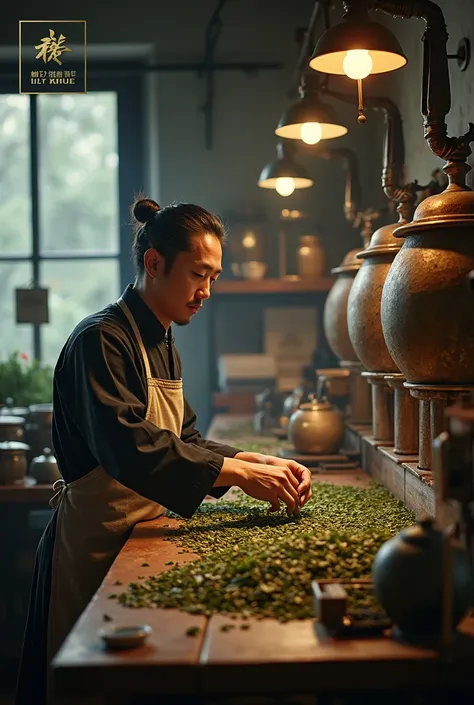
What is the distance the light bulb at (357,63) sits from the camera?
8.87 feet

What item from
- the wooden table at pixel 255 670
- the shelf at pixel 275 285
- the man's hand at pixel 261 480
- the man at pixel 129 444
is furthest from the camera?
the shelf at pixel 275 285

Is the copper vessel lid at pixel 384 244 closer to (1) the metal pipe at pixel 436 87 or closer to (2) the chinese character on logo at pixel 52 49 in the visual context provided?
(1) the metal pipe at pixel 436 87

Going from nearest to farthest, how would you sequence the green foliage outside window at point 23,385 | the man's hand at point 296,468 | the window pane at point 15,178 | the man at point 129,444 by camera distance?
the man at point 129,444 → the man's hand at point 296,468 → the green foliage outside window at point 23,385 → the window pane at point 15,178

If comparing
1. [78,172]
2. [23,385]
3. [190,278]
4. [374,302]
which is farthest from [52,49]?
[78,172]

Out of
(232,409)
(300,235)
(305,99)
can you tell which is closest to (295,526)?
(305,99)

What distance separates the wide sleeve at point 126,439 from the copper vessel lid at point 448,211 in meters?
0.81

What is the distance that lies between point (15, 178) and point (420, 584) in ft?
17.4

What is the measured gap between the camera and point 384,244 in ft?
10.2

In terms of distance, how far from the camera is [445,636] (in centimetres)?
146

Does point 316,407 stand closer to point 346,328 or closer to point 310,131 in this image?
point 346,328

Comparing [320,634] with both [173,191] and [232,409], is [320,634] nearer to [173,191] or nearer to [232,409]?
[232,409]

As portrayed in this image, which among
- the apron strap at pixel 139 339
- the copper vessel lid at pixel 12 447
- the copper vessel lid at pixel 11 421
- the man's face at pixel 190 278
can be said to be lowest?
the copper vessel lid at pixel 12 447

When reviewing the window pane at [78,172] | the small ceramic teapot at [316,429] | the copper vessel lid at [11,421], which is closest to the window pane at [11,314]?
the window pane at [78,172]

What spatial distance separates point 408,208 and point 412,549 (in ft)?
5.90
